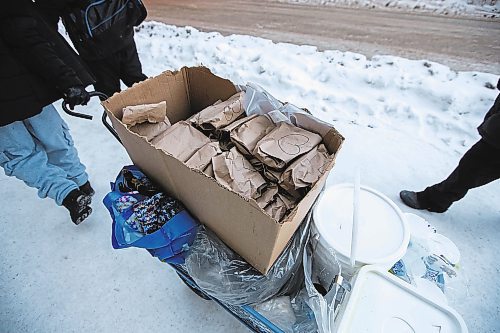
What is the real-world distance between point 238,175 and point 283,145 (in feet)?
0.52

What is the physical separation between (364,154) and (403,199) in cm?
41

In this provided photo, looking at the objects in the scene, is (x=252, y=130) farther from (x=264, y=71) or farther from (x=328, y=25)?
(x=328, y=25)

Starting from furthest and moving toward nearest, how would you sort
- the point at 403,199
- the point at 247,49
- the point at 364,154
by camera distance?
the point at 247,49
the point at 364,154
the point at 403,199

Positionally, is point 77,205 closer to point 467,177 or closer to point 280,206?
point 280,206

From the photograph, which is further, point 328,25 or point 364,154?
point 328,25

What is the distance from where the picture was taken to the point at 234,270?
0.88 m

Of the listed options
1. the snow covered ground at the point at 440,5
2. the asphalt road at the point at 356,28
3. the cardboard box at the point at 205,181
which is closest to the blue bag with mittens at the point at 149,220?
the cardboard box at the point at 205,181

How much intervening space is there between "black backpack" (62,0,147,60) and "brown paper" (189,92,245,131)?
1.07 meters

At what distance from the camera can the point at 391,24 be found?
4121 mm

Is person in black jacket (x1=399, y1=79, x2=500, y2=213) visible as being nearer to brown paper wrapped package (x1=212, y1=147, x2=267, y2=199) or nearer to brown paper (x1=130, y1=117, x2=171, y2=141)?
brown paper wrapped package (x1=212, y1=147, x2=267, y2=199)

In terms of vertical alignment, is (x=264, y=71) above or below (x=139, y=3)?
below

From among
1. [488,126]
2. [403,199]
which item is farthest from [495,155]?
[403,199]

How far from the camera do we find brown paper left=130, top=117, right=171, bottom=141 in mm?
915

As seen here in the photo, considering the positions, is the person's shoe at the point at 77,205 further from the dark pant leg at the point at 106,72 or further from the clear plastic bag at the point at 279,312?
the clear plastic bag at the point at 279,312
